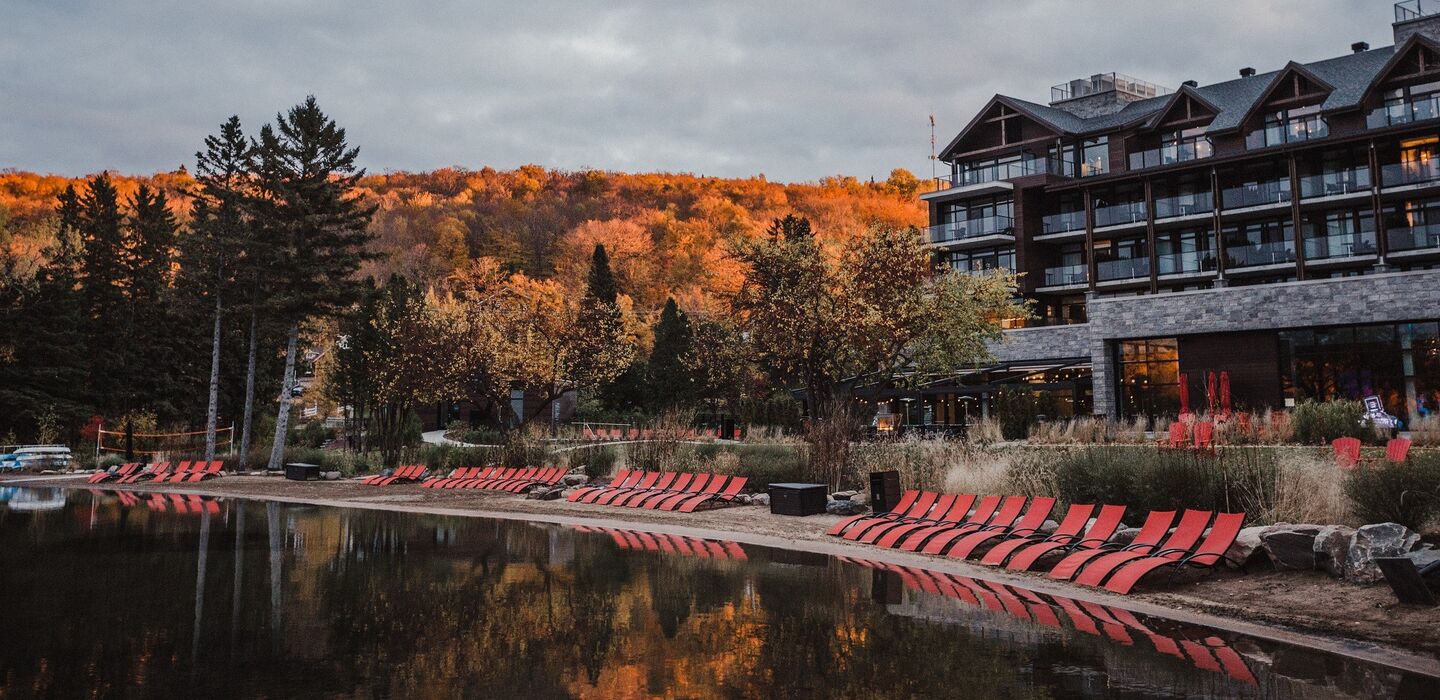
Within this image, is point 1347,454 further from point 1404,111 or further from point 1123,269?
point 1404,111

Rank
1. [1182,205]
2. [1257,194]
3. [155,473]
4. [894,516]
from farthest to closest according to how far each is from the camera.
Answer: [1182,205] → [1257,194] → [155,473] → [894,516]

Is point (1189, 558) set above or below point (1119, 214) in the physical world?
below

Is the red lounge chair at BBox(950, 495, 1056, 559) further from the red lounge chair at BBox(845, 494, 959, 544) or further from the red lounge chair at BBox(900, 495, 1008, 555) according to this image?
the red lounge chair at BBox(845, 494, 959, 544)

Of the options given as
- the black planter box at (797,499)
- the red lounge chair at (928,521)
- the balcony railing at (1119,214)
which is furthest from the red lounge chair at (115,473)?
the balcony railing at (1119,214)

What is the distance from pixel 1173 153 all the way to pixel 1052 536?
3742 cm

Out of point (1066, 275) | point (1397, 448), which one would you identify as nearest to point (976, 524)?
point (1397, 448)

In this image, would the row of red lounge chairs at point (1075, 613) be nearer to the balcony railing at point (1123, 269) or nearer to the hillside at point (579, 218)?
the balcony railing at point (1123, 269)

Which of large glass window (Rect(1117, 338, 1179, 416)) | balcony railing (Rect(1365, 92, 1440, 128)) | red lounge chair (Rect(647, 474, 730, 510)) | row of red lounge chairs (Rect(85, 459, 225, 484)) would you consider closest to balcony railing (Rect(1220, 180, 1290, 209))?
balcony railing (Rect(1365, 92, 1440, 128))

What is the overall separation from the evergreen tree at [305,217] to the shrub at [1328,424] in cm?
2935

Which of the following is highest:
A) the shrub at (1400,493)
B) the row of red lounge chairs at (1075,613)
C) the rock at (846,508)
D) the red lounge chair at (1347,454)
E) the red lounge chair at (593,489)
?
the red lounge chair at (1347,454)

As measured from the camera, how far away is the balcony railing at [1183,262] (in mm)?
41875

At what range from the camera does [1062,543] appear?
12031 mm

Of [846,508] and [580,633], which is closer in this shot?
[580,633]

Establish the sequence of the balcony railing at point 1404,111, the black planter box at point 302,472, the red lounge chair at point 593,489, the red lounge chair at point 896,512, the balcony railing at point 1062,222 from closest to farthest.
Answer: the red lounge chair at point 896,512, the red lounge chair at point 593,489, the black planter box at point 302,472, the balcony railing at point 1404,111, the balcony railing at point 1062,222
